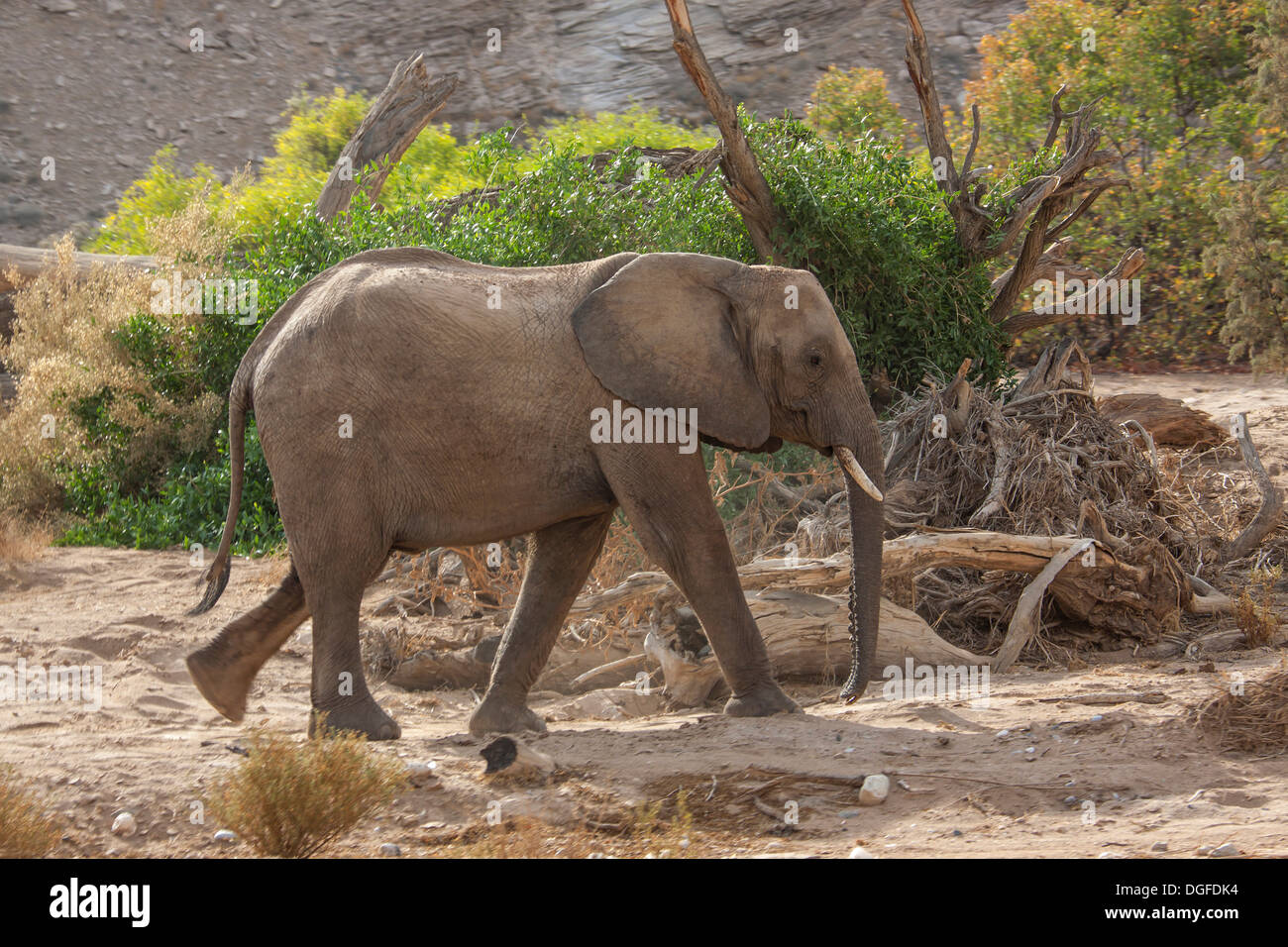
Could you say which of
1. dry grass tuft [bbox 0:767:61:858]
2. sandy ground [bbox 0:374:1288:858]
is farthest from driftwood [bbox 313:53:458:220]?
dry grass tuft [bbox 0:767:61:858]

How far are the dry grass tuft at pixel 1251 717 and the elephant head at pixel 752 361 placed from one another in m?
1.61

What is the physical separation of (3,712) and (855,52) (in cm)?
2884

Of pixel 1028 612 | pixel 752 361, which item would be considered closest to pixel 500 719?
pixel 752 361

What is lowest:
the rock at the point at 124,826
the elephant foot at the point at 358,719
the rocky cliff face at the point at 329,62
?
the rock at the point at 124,826

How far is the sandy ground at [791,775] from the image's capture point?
17.5 ft

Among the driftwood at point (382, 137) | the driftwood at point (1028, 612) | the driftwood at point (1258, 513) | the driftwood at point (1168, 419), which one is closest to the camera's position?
the driftwood at point (1028, 612)

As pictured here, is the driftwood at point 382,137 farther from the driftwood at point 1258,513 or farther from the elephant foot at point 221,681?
the driftwood at point 1258,513

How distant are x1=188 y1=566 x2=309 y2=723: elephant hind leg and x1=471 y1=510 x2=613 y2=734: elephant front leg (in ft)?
3.58

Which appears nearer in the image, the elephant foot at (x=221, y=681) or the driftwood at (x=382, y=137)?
the elephant foot at (x=221, y=681)

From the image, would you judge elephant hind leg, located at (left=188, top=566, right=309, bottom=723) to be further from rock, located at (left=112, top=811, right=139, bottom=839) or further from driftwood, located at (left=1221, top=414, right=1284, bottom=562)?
driftwood, located at (left=1221, top=414, right=1284, bottom=562)

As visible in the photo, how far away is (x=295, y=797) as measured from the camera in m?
5.12

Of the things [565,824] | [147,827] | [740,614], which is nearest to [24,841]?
[147,827]

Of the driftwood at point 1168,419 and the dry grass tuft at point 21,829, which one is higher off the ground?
the driftwood at point 1168,419

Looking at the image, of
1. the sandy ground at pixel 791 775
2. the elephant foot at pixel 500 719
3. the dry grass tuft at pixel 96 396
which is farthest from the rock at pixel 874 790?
the dry grass tuft at pixel 96 396
